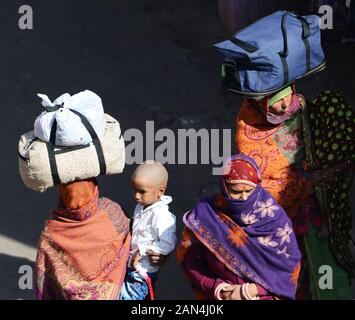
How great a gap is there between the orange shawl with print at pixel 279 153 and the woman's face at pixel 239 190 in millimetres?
→ 588

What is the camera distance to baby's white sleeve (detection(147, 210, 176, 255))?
5621 millimetres

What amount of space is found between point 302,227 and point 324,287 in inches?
15.6

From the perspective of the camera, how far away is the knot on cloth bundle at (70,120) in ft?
17.4

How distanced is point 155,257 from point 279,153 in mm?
976

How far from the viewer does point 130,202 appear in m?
7.52

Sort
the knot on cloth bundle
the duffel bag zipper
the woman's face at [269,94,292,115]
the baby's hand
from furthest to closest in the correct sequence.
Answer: the baby's hand
the woman's face at [269,94,292,115]
the duffel bag zipper
the knot on cloth bundle

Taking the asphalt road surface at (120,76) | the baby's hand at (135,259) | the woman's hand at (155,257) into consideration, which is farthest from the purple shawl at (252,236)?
the asphalt road surface at (120,76)

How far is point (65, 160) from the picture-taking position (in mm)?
5379

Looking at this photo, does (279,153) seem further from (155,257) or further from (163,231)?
(155,257)

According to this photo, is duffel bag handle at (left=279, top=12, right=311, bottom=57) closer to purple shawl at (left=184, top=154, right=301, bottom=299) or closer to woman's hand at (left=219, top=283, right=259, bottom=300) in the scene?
purple shawl at (left=184, top=154, right=301, bottom=299)

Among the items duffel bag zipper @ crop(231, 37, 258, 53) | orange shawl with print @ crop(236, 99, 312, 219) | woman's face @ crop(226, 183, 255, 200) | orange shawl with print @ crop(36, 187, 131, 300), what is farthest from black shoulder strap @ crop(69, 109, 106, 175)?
duffel bag zipper @ crop(231, 37, 258, 53)

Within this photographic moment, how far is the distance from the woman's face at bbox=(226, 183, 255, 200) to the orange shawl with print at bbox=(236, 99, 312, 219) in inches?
23.1

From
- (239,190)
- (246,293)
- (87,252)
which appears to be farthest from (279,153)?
(87,252)

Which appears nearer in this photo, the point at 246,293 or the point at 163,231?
the point at 246,293
